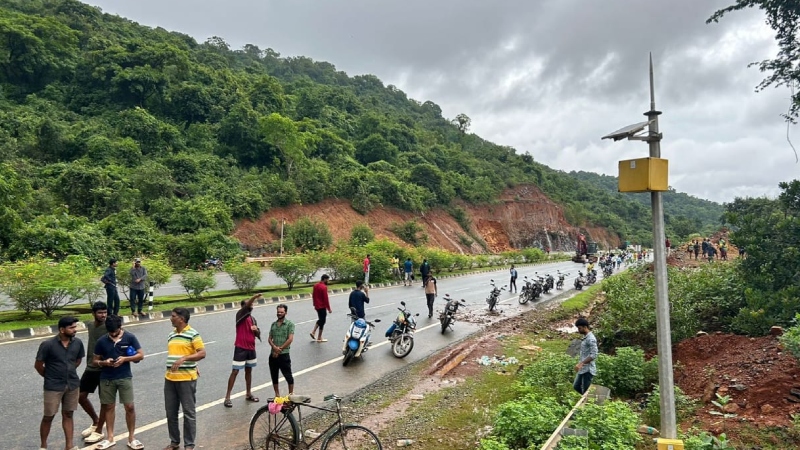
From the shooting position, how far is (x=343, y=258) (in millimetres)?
25719

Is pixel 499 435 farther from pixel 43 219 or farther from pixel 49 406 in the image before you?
pixel 43 219

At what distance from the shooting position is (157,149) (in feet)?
138

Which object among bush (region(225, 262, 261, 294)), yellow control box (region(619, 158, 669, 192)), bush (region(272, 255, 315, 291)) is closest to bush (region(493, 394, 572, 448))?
yellow control box (region(619, 158, 669, 192))

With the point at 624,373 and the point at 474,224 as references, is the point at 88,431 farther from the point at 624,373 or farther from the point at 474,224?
the point at 474,224

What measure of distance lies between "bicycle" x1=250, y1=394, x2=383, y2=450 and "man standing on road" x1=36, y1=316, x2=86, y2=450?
2.11 meters

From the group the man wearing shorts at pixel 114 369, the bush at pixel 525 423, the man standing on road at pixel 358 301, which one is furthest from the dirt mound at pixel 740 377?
the man wearing shorts at pixel 114 369

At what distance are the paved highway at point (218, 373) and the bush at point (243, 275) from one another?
3017 mm

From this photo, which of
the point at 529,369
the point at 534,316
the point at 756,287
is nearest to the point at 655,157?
the point at 529,369

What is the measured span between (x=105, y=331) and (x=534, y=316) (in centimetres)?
1496

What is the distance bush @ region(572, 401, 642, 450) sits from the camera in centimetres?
537

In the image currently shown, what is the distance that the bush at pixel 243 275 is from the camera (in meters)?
19.1

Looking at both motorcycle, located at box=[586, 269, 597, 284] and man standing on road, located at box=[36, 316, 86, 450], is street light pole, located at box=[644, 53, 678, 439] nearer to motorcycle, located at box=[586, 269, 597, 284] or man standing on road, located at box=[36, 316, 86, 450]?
man standing on road, located at box=[36, 316, 86, 450]

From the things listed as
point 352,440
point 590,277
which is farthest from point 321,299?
point 590,277

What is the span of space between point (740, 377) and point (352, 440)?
6.83 m
